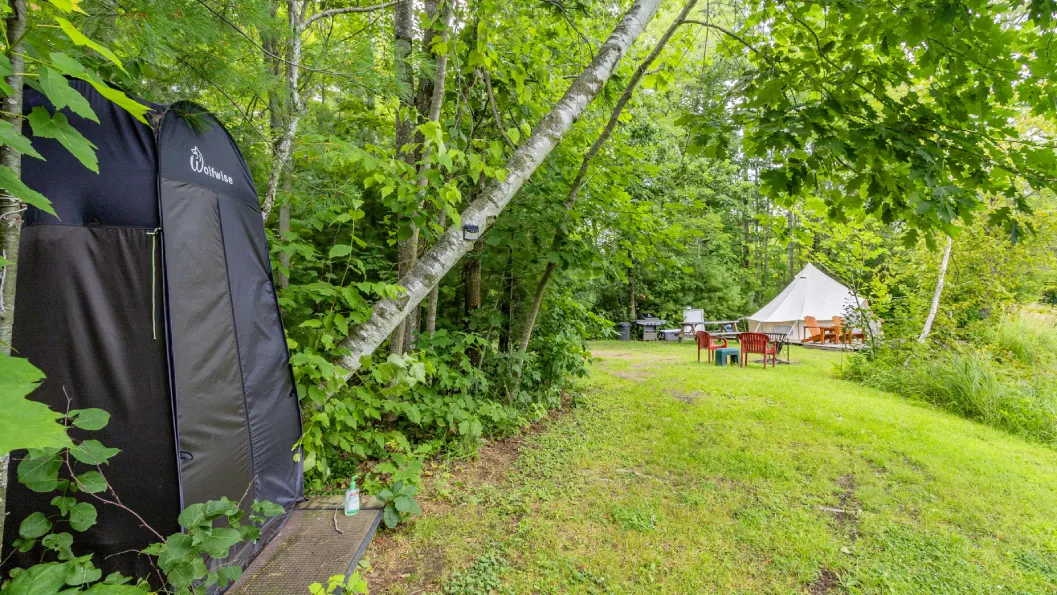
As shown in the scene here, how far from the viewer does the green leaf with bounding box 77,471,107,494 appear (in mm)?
1305

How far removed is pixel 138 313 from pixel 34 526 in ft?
2.44

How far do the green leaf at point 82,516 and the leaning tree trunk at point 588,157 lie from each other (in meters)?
3.20

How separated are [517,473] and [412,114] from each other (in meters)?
2.76

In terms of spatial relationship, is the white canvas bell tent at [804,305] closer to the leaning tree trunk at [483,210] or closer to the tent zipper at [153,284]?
the leaning tree trunk at [483,210]

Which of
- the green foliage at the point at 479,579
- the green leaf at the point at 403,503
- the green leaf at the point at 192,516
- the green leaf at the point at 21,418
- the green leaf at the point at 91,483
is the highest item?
the green leaf at the point at 21,418

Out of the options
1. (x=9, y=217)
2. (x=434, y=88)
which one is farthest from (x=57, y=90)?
(x=434, y=88)

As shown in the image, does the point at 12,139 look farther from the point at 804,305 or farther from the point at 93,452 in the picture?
the point at 804,305

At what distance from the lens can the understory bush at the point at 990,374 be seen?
4887 mm

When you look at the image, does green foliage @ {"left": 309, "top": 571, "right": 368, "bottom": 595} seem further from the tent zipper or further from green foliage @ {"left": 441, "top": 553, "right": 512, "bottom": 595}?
the tent zipper

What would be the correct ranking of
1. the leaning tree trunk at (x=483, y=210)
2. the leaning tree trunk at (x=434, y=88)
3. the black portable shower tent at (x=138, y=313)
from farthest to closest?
the leaning tree trunk at (x=434, y=88)
the leaning tree trunk at (x=483, y=210)
the black portable shower tent at (x=138, y=313)

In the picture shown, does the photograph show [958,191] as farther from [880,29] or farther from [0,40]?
[0,40]

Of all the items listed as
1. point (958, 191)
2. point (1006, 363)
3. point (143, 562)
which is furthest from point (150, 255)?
point (1006, 363)

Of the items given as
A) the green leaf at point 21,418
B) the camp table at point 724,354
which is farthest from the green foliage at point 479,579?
the camp table at point 724,354

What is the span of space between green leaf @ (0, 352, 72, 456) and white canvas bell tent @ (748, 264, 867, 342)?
1481 centimetres
